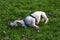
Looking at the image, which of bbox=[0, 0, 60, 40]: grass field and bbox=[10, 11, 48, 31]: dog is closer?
bbox=[0, 0, 60, 40]: grass field

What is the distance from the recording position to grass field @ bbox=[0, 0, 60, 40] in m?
5.45

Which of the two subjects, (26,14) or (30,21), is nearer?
(30,21)

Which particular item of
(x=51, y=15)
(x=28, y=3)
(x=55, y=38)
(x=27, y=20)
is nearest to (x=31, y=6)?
(x=28, y=3)

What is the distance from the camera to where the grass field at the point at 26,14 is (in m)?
5.45

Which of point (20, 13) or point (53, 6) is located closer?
point (20, 13)

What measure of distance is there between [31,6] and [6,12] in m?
0.85

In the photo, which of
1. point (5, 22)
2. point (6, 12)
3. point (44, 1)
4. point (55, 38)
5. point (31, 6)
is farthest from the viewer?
point (44, 1)

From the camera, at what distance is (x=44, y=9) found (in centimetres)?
672

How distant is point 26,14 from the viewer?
6293 mm

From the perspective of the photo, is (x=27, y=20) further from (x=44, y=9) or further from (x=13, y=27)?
(x=44, y=9)

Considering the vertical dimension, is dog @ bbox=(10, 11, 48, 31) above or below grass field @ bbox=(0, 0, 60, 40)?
above

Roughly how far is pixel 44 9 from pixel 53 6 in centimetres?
41

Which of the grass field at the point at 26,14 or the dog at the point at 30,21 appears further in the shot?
the dog at the point at 30,21

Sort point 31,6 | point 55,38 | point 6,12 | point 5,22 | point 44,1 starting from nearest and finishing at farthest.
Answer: point 55,38 < point 5,22 < point 6,12 < point 31,6 < point 44,1
